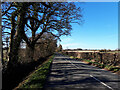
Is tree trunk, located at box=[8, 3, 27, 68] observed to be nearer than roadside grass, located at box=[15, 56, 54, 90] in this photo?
No

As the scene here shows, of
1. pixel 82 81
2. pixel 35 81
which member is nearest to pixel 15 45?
pixel 35 81

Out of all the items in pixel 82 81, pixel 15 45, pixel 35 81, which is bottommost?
pixel 82 81

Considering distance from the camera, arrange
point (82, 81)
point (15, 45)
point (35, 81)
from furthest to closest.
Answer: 1. point (15, 45)
2. point (82, 81)
3. point (35, 81)

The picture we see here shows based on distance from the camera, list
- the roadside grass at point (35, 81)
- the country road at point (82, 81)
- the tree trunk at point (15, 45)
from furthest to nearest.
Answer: the tree trunk at point (15, 45) < the country road at point (82, 81) < the roadside grass at point (35, 81)

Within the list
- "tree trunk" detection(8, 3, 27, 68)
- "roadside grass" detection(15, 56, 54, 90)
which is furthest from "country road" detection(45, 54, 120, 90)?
"tree trunk" detection(8, 3, 27, 68)

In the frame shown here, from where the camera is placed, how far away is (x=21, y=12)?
11.8 m

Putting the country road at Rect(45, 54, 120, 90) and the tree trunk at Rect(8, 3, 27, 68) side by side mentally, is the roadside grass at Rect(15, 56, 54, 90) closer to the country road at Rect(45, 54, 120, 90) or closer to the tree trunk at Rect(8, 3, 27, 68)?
the country road at Rect(45, 54, 120, 90)

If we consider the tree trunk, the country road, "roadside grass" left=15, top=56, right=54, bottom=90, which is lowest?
the country road

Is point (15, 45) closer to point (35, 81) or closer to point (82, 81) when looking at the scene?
point (35, 81)

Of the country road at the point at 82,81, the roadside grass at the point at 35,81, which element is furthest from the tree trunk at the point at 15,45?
the country road at the point at 82,81

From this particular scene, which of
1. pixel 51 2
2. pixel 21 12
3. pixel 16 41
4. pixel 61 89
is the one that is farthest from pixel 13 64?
pixel 51 2

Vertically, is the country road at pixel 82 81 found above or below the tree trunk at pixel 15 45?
below

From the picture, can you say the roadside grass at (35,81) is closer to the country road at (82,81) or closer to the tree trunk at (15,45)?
the country road at (82,81)

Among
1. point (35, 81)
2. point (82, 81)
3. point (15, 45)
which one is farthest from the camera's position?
point (15, 45)
